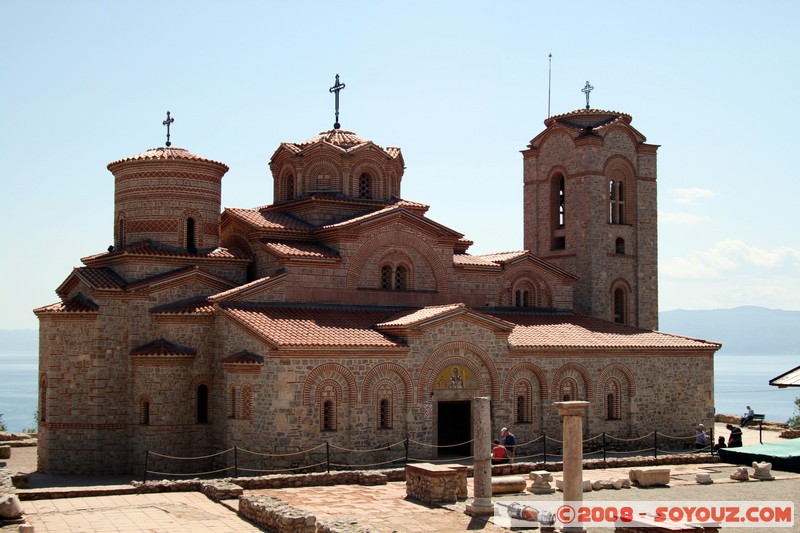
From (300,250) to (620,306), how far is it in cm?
1255

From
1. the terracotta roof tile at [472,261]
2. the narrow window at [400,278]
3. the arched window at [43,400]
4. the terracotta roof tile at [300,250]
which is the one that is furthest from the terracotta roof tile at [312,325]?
the arched window at [43,400]

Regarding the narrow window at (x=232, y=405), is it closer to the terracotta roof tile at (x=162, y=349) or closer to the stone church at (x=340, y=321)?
the stone church at (x=340, y=321)

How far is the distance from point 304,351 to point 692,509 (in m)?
9.39

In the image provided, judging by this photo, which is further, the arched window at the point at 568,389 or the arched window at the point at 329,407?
the arched window at the point at 568,389

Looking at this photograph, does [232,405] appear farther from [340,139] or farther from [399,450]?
[340,139]

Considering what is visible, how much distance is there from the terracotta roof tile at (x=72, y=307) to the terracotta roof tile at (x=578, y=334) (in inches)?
442

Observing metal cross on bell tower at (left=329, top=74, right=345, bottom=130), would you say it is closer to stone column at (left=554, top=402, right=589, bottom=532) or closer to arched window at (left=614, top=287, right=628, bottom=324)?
arched window at (left=614, top=287, right=628, bottom=324)

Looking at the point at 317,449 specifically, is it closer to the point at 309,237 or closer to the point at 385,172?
the point at 309,237

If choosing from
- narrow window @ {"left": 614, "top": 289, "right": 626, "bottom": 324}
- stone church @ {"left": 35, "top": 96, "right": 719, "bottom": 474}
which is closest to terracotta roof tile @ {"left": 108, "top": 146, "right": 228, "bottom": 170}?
stone church @ {"left": 35, "top": 96, "right": 719, "bottom": 474}

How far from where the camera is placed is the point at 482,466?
16984 mm

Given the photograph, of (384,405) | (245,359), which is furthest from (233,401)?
(384,405)

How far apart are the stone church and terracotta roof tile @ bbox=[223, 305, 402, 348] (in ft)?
0.25

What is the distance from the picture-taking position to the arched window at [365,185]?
1142 inches

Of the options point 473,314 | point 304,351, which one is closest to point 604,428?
point 473,314
